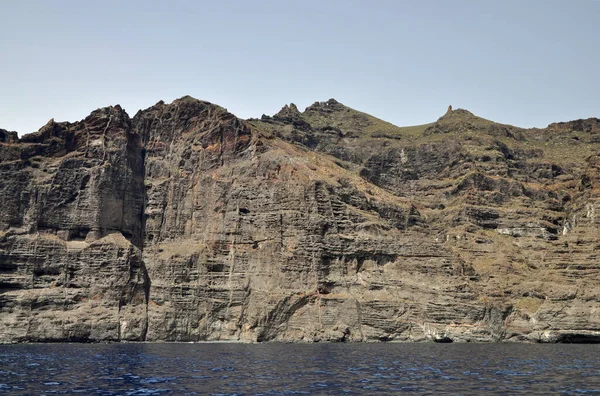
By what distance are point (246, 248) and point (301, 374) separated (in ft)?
249

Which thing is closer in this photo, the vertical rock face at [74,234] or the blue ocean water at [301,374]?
the blue ocean water at [301,374]

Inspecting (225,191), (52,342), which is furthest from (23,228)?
(225,191)

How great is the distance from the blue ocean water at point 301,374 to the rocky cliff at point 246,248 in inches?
1542

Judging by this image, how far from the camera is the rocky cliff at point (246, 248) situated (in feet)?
391

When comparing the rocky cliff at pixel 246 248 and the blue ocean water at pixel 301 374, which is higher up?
the rocky cliff at pixel 246 248

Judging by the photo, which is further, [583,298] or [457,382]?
[583,298]

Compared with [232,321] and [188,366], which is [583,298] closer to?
[232,321]

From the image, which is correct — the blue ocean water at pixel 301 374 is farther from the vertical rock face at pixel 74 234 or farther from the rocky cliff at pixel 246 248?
the vertical rock face at pixel 74 234

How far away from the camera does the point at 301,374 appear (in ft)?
185

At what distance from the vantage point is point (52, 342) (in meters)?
117

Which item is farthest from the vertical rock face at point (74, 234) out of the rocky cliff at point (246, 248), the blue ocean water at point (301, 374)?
the blue ocean water at point (301, 374)

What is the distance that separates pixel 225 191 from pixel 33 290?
4277 centimetres

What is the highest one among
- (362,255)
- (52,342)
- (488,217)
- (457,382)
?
(488,217)

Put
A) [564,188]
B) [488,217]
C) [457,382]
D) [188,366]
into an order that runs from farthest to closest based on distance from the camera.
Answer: [564,188] < [488,217] < [188,366] < [457,382]
